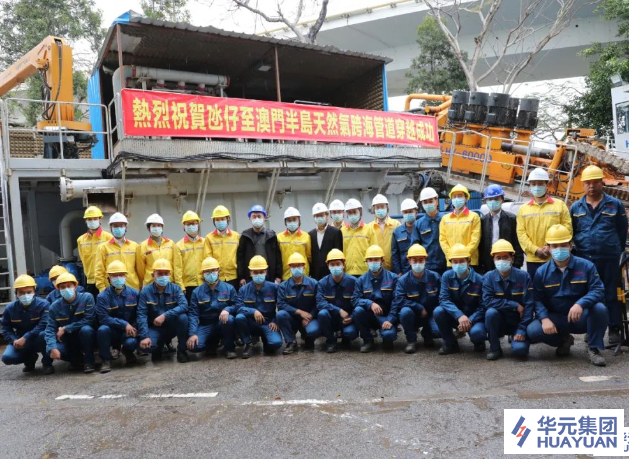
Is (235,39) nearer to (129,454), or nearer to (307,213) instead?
(307,213)

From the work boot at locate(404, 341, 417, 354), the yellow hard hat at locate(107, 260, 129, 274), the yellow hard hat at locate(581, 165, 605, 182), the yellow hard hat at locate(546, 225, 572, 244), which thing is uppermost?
the yellow hard hat at locate(581, 165, 605, 182)

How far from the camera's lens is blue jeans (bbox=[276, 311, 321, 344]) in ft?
19.9

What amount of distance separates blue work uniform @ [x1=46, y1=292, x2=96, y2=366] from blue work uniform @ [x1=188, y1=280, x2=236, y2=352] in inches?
44.4

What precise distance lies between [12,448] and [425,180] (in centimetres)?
984

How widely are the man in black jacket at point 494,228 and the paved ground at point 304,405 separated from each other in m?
1.06

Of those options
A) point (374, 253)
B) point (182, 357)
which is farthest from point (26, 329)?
point (374, 253)

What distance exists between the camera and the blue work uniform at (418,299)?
5863mm

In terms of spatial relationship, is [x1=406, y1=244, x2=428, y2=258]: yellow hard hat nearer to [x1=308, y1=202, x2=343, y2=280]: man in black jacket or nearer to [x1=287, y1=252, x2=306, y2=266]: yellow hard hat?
[x1=308, y1=202, x2=343, y2=280]: man in black jacket

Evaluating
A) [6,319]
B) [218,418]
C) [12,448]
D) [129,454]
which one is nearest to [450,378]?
[218,418]

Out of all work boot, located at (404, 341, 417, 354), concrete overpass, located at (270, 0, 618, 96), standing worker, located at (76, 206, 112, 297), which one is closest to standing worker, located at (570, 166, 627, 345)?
work boot, located at (404, 341, 417, 354)

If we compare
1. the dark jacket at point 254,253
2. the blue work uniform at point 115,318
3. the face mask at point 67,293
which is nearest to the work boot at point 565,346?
the dark jacket at point 254,253

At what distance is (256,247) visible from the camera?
6.73 m

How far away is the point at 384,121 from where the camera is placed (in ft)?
33.9

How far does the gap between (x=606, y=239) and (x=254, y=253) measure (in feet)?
13.2
